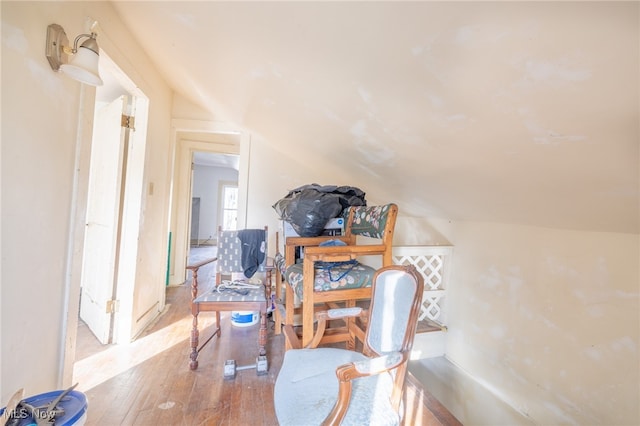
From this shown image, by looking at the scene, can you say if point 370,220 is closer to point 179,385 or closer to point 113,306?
point 179,385

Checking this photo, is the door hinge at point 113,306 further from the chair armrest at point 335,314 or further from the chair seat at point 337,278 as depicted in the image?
the chair armrest at point 335,314

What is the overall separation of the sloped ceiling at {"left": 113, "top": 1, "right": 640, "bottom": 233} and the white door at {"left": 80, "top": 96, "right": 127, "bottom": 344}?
74cm

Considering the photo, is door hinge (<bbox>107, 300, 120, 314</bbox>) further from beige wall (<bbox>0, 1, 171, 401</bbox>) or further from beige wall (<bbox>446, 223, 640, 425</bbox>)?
beige wall (<bbox>446, 223, 640, 425</bbox>)

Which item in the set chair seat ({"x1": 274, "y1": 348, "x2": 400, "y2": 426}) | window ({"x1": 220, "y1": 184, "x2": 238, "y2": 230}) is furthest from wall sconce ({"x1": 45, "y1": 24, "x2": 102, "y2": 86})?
window ({"x1": 220, "y1": 184, "x2": 238, "y2": 230})

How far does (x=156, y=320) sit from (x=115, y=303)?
1.80ft

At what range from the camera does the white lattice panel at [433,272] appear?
2699 millimetres

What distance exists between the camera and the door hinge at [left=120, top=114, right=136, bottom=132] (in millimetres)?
2070

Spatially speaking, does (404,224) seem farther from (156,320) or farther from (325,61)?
(156,320)

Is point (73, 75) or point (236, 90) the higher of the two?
point (236, 90)

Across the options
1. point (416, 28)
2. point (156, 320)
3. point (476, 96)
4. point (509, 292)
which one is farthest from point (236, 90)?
point (509, 292)

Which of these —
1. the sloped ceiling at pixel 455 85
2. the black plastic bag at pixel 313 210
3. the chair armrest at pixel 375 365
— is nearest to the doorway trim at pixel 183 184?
the sloped ceiling at pixel 455 85

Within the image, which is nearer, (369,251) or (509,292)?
(369,251)

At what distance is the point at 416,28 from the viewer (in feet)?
2.82

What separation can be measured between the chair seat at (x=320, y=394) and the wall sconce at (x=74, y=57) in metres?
1.50
